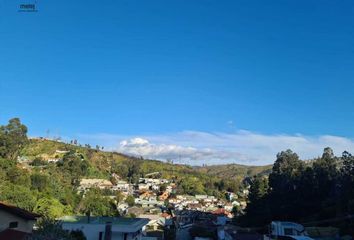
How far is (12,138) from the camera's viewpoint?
78.2 metres

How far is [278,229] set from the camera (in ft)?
135

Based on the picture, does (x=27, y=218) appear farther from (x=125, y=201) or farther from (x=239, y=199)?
(x=239, y=199)

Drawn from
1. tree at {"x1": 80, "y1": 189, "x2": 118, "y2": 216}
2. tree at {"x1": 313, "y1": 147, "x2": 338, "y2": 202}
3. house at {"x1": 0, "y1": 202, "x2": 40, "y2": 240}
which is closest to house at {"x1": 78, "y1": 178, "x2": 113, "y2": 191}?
tree at {"x1": 80, "y1": 189, "x2": 118, "y2": 216}

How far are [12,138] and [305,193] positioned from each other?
177ft

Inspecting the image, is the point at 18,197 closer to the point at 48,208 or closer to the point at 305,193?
the point at 48,208

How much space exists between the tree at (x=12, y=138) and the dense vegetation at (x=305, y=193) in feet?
146

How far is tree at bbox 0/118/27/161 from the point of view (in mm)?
76375

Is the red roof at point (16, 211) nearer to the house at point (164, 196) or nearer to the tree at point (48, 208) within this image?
the tree at point (48, 208)

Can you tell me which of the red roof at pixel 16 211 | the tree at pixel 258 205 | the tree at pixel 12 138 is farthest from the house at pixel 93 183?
the red roof at pixel 16 211

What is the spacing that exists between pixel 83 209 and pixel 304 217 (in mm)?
33545

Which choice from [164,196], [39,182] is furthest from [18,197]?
[164,196]

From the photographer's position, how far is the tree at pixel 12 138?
7638 cm

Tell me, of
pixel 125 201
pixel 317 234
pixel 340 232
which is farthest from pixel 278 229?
pixel 125 201

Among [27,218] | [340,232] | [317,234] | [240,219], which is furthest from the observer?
[240,219]
